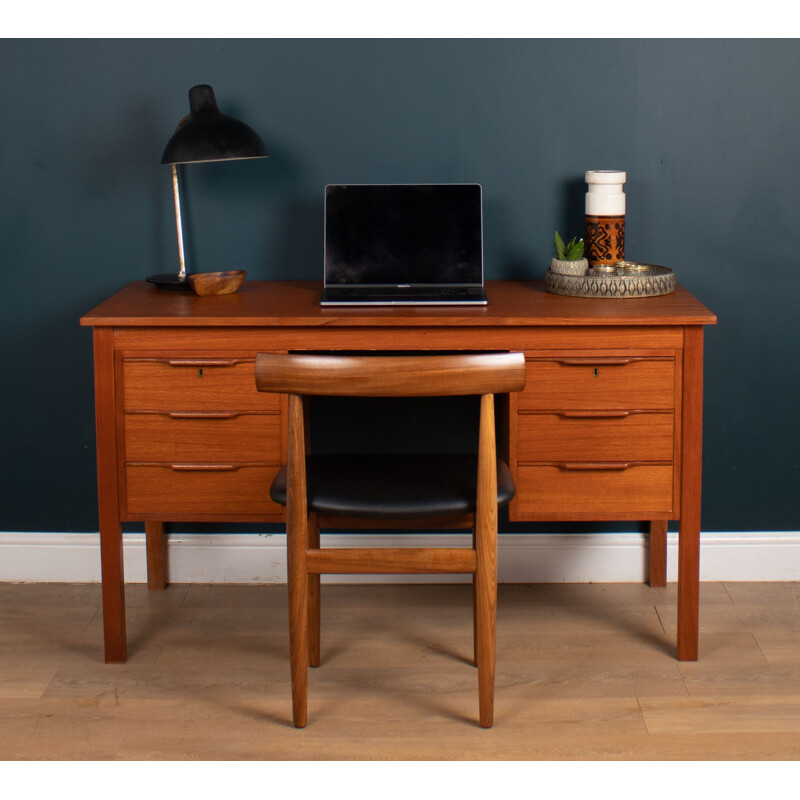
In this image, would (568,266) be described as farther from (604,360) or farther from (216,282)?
(216,282)

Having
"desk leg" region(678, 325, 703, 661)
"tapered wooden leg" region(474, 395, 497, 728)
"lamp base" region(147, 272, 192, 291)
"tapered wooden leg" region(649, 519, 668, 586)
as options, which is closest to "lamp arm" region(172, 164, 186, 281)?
"lamp base" region(147, 272, 192, 291)

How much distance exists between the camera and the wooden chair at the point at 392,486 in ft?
6.72

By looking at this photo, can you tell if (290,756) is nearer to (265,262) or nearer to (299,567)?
(299,567)

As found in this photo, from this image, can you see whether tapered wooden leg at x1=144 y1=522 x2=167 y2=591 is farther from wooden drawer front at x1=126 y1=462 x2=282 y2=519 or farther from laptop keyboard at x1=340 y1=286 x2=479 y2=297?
laptop keyboard at x1=340 y1=286 x2=479 y2=297

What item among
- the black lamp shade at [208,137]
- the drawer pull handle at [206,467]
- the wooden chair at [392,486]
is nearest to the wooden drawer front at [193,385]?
the drawer pull handle at [206,467]

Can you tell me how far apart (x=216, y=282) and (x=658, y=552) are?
1396mm

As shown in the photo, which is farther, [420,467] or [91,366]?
[91,366]

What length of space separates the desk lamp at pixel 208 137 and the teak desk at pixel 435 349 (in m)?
0.35

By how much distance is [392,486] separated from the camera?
7.55 feet

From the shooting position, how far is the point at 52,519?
314 centimetres

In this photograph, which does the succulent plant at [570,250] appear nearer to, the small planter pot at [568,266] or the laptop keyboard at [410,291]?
the small planter pot at [568,266]

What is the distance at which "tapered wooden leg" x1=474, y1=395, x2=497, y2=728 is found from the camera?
2.16 metres
